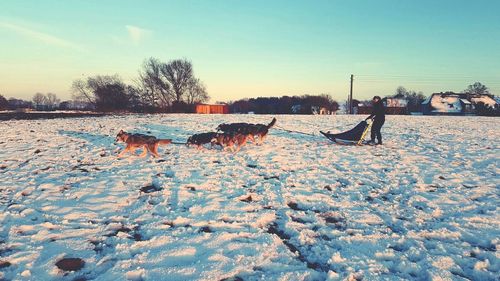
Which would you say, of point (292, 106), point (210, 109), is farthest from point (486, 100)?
point (210, 109)

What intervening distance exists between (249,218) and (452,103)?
224 ft

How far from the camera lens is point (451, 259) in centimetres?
351

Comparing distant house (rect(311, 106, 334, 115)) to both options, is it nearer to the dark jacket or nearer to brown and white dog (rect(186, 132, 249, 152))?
the dark jacket

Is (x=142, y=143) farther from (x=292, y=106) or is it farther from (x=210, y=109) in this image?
(x=292, y=106)

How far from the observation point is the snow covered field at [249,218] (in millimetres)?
3332

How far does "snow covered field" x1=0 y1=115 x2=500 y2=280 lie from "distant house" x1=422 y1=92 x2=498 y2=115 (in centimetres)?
5816

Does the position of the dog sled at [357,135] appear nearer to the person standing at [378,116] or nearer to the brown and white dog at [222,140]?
the person standing at [378,116]

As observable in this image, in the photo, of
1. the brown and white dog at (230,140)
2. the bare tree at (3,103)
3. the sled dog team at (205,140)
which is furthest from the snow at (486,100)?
the bare tree at (3,103)

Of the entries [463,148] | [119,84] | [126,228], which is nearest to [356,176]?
[126,228]

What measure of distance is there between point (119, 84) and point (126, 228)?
66.6 m

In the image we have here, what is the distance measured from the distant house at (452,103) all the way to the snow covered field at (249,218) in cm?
5816

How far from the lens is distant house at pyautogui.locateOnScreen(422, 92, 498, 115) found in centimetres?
5731

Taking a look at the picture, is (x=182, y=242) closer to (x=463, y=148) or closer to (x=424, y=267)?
(x=424, y=267)

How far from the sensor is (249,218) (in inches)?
183
